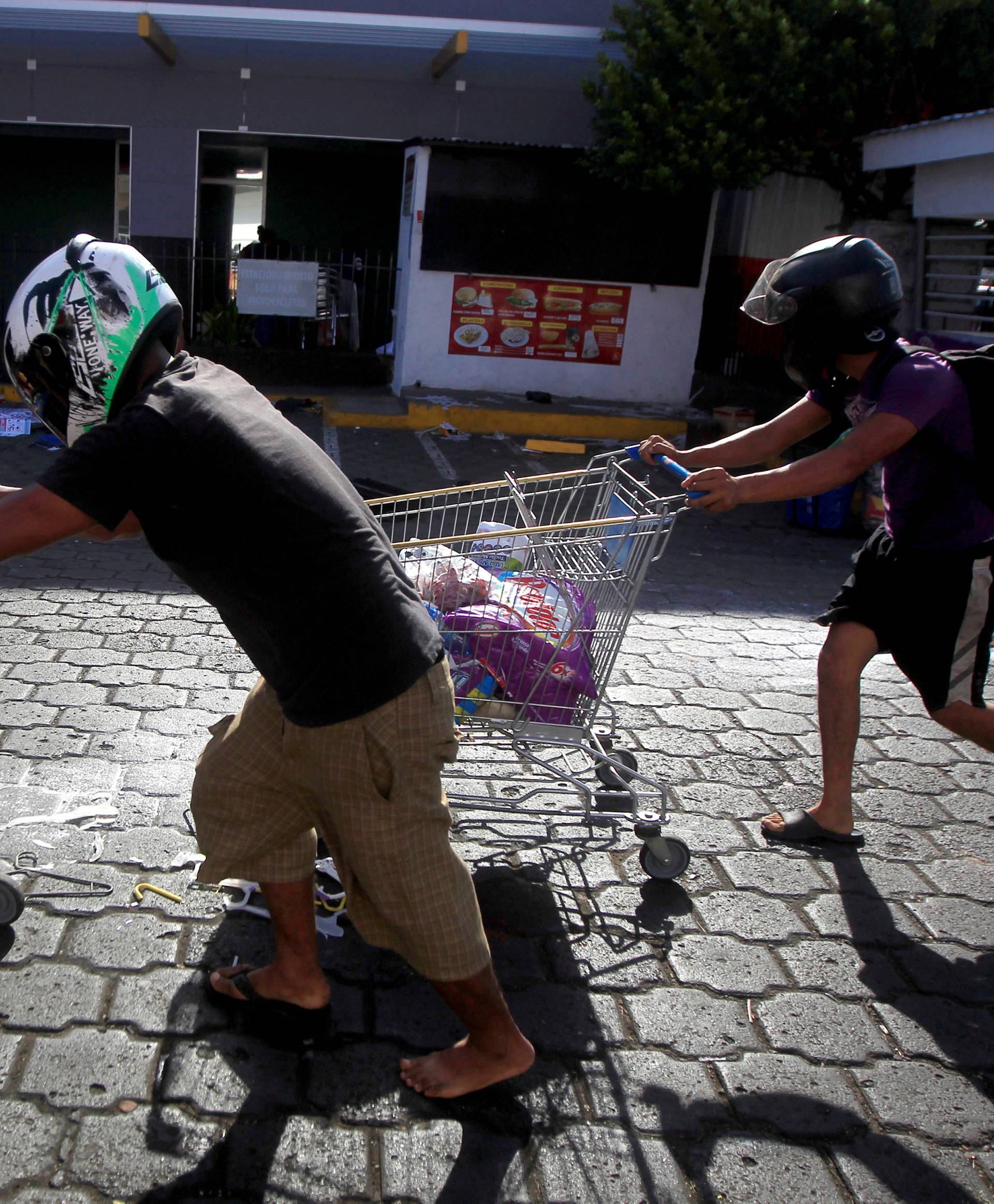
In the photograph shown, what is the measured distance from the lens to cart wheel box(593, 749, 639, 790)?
12.5ft

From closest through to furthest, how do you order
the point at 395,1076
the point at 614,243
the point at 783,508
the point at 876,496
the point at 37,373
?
the point at 37,373, the point at 395,1076, the point at 876,496, the point at 783,508, the point at 614,243

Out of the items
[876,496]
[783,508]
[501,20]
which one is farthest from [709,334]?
[876,496]

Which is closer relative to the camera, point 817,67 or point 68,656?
point 68,656

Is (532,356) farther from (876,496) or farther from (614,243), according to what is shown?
(876,496)

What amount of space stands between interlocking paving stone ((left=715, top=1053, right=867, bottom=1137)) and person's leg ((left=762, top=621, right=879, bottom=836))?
4.03 ft

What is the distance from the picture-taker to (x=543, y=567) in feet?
11.0

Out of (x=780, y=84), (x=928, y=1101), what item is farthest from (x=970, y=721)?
(x=780, y=84)

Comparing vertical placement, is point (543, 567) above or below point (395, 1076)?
above

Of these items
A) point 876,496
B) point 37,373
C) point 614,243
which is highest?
point 614,243

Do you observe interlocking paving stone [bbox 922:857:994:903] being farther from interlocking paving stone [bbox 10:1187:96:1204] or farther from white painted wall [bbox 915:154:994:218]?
white painted wall [bbox 915:154:994:218]

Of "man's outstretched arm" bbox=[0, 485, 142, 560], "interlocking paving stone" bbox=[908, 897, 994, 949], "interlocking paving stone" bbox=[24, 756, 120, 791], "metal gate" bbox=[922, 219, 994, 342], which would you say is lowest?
"interlocking paving stone" bbox=[24, 756, 120, 791]

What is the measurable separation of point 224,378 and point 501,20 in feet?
40.2

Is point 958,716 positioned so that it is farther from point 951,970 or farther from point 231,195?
point 231,195

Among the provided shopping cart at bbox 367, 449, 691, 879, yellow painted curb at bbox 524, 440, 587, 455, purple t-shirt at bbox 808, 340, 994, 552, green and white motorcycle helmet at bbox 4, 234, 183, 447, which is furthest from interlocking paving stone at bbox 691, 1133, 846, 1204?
yellow painted curb at bbox 524, 440, 587, 455
